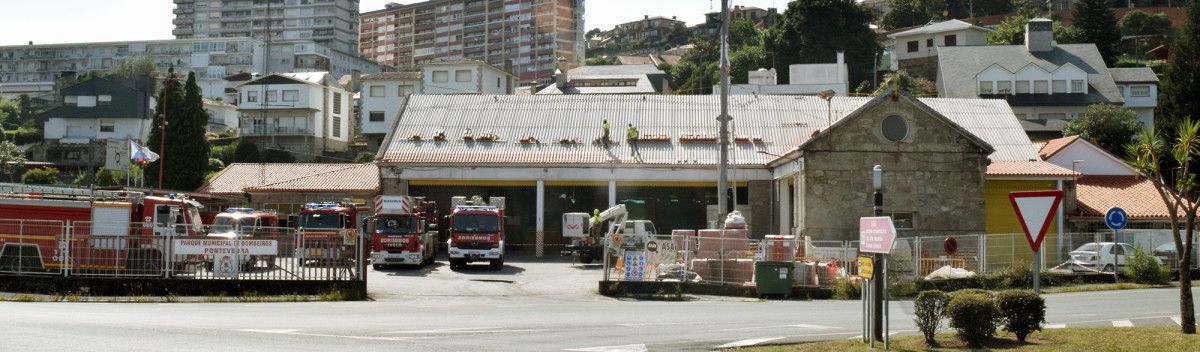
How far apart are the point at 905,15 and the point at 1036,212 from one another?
126m

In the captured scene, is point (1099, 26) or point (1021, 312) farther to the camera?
point (1099, 26)

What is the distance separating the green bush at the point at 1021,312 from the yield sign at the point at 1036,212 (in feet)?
7.96

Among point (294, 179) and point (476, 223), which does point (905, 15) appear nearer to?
point (294, 179)

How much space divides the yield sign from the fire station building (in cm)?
2638

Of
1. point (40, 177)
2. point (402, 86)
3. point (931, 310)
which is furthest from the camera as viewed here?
point (402, 86)

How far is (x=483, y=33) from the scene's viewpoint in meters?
174

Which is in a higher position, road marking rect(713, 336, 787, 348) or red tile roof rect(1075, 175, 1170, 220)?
red tile roof rect(1075, 175, 1170, 220)

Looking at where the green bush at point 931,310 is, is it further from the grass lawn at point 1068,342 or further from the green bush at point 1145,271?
the green bush at point 1145,271

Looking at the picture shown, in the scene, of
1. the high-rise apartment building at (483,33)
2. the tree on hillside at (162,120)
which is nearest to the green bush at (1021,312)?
the tree on hillside at (162,120)

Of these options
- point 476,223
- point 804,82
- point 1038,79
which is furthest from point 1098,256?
point 804,82

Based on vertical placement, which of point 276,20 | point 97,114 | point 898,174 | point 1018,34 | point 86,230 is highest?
point 276,20

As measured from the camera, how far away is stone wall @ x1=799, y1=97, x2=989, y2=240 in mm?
40125

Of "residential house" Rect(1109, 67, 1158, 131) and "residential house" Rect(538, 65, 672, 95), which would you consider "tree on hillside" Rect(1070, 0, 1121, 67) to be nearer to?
"residential house" Rect(1109, 67, 1158, 131)

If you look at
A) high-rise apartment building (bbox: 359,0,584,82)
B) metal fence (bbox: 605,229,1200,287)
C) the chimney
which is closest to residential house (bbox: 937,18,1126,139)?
the chimney
